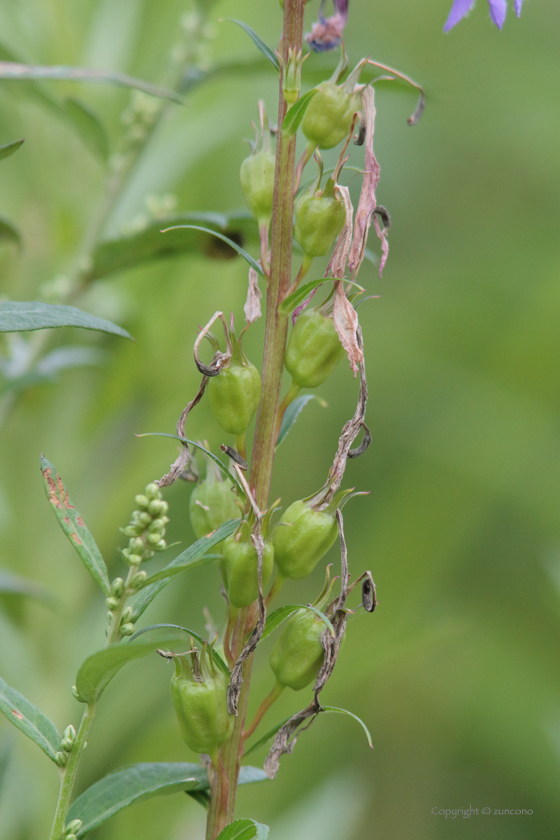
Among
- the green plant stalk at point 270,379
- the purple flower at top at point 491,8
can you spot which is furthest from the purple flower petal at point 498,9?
the green plant stalk at point 270,379

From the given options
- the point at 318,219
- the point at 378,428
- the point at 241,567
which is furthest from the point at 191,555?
the point at 378,428

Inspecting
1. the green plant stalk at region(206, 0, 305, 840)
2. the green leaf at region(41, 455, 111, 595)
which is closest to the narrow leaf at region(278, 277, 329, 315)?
the green plant stalk at region(206, 0, 305, 840)

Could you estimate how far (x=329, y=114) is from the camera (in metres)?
0.35

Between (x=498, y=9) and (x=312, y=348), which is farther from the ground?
(x=498, y=9)

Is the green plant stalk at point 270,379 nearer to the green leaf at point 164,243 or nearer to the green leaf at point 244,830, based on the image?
the green leaf at point 244,830

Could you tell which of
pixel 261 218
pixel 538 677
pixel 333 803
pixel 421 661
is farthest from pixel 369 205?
pixel 421 661

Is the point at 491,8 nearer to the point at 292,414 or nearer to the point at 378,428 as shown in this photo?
the point at 292,414

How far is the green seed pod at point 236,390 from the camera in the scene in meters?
0.34

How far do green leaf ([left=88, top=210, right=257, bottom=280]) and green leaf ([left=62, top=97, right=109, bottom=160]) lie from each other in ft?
0.32

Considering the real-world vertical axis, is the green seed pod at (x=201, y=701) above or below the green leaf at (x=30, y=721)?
above

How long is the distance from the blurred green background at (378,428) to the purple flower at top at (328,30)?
10 cm

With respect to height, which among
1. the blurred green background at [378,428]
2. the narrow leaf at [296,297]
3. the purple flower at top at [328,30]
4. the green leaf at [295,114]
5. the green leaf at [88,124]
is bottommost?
the blurred green background at [378,428]

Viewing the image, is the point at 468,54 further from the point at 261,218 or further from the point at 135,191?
the point at 261,218

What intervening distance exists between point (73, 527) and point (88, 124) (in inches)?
14.8
